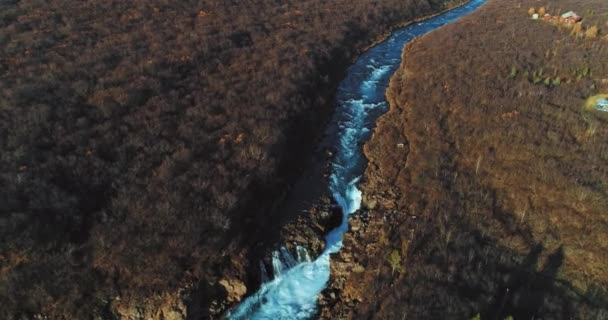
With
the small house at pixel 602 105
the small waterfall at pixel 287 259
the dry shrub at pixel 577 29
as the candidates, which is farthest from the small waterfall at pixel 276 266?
the dry shrub at pixel 577 29

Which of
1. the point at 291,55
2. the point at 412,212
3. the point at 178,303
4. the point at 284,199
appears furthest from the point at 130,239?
the point at 291,55

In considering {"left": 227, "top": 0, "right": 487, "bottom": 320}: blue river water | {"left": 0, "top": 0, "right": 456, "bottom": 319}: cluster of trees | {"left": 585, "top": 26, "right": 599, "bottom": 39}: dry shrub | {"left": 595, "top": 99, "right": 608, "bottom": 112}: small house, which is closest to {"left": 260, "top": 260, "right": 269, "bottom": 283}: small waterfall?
{"left": 227, "top": 0, "right": 487, "bottom": 320}: blue river water

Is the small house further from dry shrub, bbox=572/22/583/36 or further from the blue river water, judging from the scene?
dry shrub, bbox=572/22/583/36

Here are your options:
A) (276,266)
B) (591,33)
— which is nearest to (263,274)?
(276,266)

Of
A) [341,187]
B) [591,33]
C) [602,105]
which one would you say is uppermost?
[591,33]

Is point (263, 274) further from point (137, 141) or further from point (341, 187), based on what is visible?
point (137, 141)

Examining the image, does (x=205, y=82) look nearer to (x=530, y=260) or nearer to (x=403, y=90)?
(x=403, y=90)

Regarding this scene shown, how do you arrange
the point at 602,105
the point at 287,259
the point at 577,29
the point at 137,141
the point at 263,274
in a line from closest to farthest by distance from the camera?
the point at 263,274 < the point at 287,259 < the point at 137,141 < the point at 602,105 < the point at 577,29
